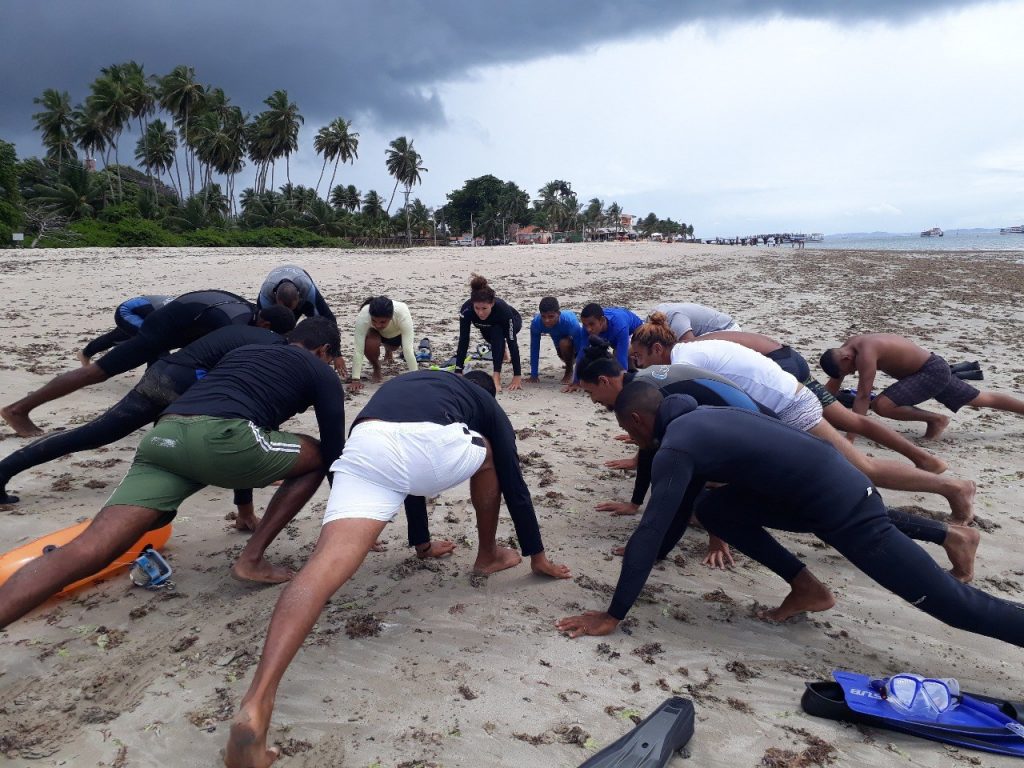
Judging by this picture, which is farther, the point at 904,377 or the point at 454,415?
the point at 904,377

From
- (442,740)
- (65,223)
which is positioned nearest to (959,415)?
(442,740)

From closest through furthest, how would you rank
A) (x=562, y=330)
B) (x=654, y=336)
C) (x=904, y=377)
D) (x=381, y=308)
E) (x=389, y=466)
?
(x=389, y=466), (x=654, y=336), (x=904, y=377), (x=381, y=308), (x=562, y=330)

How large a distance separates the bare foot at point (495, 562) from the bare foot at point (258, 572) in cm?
101

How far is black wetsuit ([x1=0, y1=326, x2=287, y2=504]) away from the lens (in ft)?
12.9

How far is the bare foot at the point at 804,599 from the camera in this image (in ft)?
10.5

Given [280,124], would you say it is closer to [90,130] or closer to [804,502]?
[90,130]

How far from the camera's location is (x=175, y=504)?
2867mm

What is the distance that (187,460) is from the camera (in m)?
2.84

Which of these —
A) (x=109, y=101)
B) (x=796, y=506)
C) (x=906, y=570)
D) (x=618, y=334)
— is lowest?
(x=906, y=570)

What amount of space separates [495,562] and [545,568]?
0.99 ft

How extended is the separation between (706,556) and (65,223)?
41387 mm

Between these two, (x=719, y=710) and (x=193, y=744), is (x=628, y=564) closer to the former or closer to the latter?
(x=719, y=710)

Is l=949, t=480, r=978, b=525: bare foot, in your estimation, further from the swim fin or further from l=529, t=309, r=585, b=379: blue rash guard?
l=529, t=309, r=585, b=379: blue rash guard

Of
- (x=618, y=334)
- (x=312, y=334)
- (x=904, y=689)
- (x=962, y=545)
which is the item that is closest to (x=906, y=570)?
(x=904, y=689)
